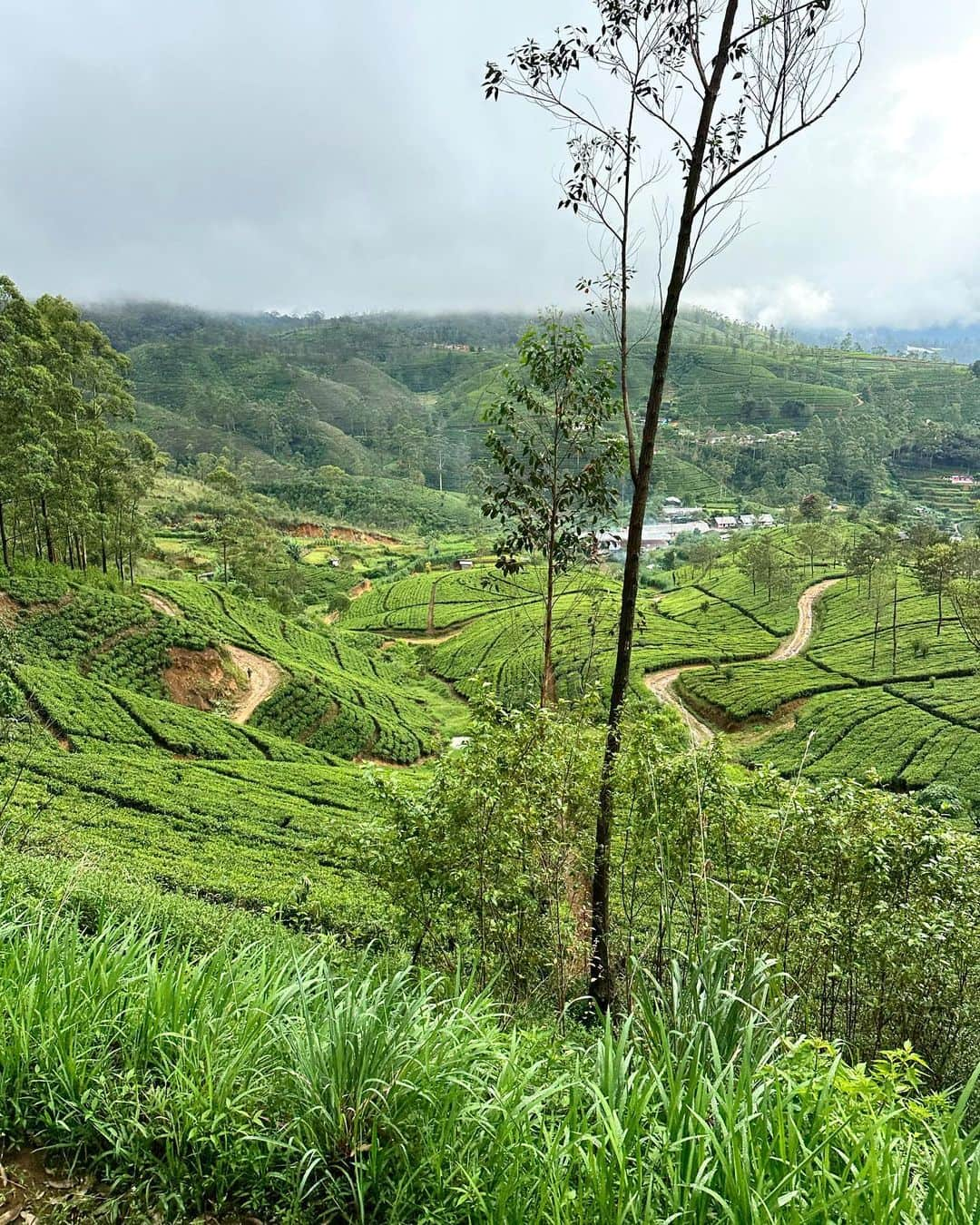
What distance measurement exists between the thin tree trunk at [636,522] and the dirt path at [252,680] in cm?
2658

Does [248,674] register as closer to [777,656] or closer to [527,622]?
[527,622]

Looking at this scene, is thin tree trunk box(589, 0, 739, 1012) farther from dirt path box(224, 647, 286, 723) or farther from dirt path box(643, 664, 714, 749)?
dirt path box(643, 664, 714, 749)

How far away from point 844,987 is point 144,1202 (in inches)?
308

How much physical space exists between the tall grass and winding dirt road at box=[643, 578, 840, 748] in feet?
109

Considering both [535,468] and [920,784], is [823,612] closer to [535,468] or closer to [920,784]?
[920,784]

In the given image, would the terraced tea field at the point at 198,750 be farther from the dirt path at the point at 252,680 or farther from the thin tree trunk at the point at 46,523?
the thin tree trunk at the point at 46,523

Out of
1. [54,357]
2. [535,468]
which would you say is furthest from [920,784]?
[54,357]

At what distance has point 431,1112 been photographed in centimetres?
242

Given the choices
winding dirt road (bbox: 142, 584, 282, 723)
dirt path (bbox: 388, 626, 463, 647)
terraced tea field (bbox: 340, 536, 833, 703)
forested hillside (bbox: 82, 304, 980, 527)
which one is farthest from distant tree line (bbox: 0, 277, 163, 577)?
forested hillside (bbox: 82, 304, 980, 527)

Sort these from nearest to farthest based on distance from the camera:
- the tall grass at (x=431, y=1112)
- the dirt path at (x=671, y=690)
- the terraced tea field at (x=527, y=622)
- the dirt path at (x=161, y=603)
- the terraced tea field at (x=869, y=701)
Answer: the tall grass at (x=431, y=1112), the terraced tea field at (x=869, y=701), the dirt path at (x=161, y=603), the dirt path at (x=671, y=690), the terraced tea field at (x=527, y=622)

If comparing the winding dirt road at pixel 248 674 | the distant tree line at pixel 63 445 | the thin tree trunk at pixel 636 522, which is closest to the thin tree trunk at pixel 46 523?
the distant tree line at pixel 63 445

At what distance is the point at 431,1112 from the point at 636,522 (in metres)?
5.00

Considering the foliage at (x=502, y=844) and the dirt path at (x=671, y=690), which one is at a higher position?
the foliage at (x=502, y=844)

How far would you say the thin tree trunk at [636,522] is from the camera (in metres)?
5.60
